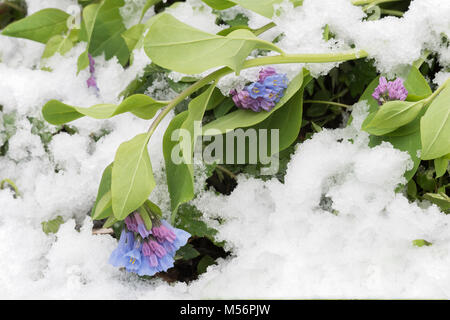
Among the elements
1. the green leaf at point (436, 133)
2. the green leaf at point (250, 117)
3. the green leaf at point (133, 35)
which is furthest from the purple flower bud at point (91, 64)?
the green leaf at point (436, 133)

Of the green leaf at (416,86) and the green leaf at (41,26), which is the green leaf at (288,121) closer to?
the green leaf at (416,86)

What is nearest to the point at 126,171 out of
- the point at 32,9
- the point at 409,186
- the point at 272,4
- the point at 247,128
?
the point at 247,128

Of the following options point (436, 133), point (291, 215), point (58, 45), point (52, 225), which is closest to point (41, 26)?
point (58, 45)

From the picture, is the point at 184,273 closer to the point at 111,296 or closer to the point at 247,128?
the point at 111,296

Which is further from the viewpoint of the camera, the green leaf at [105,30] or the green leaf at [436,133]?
the green leaf at [105,30]

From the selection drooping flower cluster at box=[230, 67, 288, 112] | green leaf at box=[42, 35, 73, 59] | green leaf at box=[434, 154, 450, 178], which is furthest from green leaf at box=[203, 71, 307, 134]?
green leaf at box=[42, 35, 73, 59]

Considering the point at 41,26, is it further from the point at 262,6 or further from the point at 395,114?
the point at 395,114
